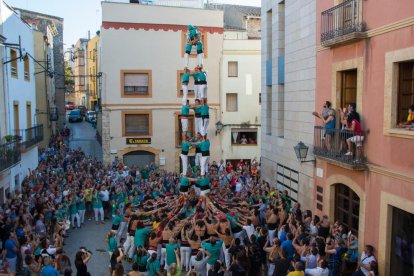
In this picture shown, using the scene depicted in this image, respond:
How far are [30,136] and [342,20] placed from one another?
1575cm

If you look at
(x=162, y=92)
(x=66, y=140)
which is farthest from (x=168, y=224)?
(x=66, y=140)

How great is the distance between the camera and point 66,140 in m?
37.7

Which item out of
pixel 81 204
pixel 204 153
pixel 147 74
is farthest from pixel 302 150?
pixel 147 74

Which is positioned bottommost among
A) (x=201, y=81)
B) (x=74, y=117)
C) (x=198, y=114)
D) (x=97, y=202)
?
(x=97, y=202)

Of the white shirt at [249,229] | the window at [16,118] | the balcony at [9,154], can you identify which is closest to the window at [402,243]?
the white shirt at [249,229]

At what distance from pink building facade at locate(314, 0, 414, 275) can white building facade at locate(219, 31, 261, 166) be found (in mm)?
14564

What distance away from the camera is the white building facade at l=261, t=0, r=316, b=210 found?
1522 centimetres

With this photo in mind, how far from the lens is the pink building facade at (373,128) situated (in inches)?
404

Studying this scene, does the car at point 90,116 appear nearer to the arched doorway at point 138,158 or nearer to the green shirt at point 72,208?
the arched doorway at point 138,158

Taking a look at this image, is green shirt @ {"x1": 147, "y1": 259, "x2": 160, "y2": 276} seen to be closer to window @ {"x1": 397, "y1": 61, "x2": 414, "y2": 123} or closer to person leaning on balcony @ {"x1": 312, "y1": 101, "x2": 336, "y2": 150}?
person leaning on balcony @ {"x1": 312, "y1": 101, "x2": 336, "y2": 150}

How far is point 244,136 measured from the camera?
29.0 metres

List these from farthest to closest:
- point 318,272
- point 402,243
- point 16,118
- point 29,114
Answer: point 29,114 < point 16,118 < point 402,243 < point 318,272

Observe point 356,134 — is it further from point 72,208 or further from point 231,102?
point 231,102

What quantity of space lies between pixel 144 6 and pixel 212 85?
6278mm
